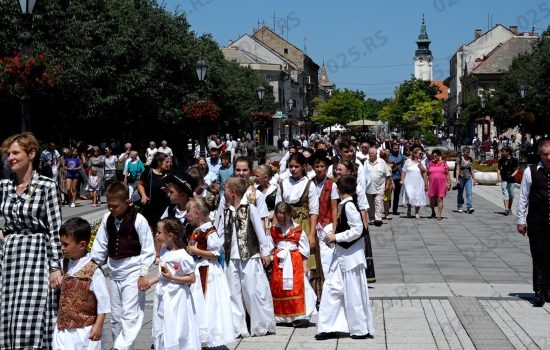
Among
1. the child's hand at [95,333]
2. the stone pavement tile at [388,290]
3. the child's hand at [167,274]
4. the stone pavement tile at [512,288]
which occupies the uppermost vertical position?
the child's hand at [167,274]

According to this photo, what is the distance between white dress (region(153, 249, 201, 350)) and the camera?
23.6 ft

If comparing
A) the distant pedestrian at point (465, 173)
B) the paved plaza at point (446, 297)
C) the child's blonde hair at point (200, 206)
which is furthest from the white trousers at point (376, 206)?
the child's blonde hair at point (200, 206)

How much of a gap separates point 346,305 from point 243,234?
1.22 m

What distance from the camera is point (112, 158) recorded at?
26.4 m

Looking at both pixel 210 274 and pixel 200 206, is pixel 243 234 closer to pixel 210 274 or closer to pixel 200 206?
pixel 210 274

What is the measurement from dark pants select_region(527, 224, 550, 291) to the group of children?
2615 mm

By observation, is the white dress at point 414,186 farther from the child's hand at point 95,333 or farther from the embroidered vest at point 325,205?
the child's hand at point 95,333

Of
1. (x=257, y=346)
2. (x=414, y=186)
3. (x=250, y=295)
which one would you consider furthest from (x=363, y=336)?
(x=414, y=186)

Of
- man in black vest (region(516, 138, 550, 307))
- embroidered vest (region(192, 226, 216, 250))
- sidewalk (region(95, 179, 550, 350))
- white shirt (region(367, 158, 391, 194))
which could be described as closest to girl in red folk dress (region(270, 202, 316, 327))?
sidewalk (region(95, 179, 550, 350))

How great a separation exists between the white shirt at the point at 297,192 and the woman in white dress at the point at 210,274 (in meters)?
2.00

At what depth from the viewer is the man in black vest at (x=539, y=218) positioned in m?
10.2

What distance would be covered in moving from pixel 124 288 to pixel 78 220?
1.22 m

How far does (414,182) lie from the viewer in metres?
21.1

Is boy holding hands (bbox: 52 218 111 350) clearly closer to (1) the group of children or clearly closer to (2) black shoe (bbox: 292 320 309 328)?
(1) the group of children
